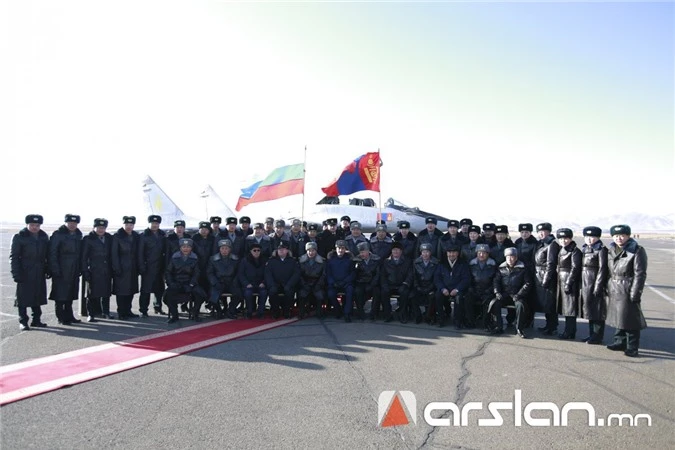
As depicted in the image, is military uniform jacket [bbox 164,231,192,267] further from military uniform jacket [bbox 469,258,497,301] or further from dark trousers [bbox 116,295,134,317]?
military uniform jacket [bbox 469,258,497,301]

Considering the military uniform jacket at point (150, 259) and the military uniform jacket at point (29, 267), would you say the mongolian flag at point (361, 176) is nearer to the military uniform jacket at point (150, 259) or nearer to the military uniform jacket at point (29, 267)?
the military uniform jacket at point (150, 259)

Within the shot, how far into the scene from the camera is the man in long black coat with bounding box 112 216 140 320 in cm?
855

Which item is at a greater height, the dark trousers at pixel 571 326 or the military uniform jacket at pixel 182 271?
the military uniform jacket at pixel 182 271

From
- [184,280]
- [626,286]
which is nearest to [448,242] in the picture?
[626,286]

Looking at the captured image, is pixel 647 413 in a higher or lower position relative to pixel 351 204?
lower

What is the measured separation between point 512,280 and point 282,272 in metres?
4.72

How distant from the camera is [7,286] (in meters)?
12.5

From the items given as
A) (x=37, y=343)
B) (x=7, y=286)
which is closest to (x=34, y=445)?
(x=37, y=343)

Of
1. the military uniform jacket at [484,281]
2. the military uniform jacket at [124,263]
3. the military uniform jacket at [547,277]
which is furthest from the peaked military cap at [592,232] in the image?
the military uniform jacket at [124,263]

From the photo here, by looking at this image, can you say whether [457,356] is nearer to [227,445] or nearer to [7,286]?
[227,445]

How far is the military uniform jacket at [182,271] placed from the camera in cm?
848

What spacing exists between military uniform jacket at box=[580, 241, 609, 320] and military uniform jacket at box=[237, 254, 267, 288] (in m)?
6.28

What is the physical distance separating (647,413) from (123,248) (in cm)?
929

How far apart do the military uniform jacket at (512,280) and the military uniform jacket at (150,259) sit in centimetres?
729
